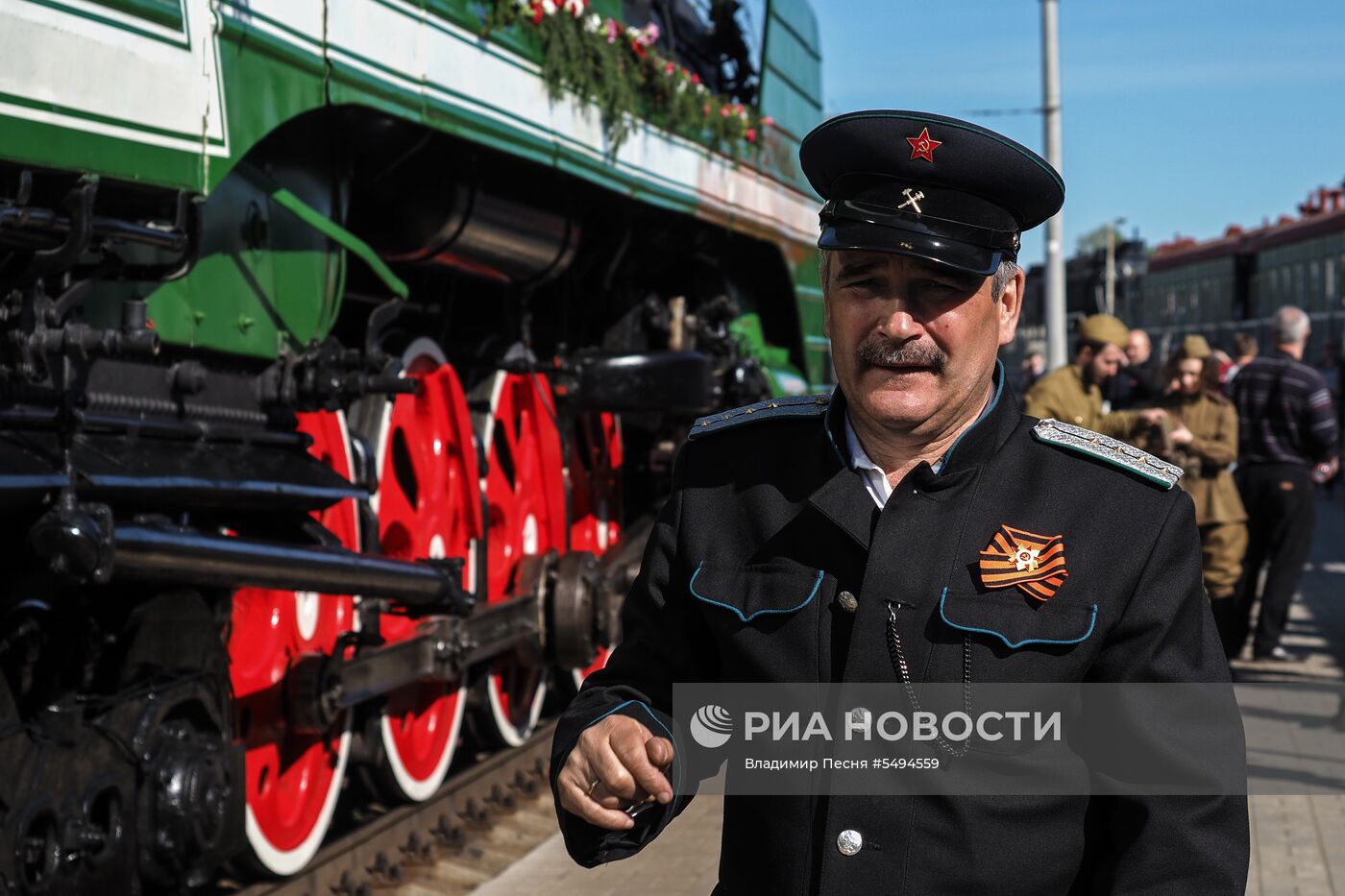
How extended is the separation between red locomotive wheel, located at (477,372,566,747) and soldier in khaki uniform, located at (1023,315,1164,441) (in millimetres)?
2013

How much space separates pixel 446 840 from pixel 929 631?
13.8ft

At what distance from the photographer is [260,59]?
12.8ft

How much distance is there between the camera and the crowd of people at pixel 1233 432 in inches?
308

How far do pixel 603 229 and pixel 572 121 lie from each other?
62.9 inches

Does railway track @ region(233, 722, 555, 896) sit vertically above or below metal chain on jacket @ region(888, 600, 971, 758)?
below

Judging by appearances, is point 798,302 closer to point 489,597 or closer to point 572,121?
point 489,597

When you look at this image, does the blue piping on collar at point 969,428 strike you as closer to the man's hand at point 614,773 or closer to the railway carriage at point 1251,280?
the man's hand at point 614,773

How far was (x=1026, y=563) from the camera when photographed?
6.63 feet

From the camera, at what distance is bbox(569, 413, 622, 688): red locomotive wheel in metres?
7.99

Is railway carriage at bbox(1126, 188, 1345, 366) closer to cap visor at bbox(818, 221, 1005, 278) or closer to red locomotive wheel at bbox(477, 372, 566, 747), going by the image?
red locomotive wheel at bbox(477, 372, 566, 747)

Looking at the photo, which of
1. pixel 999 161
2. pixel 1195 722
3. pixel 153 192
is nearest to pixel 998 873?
pixel 1195 722

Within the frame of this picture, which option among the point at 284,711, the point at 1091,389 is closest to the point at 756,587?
the point at 284,711

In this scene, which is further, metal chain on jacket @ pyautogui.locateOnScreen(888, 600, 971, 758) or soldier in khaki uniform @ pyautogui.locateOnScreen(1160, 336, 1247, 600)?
soldier in khaki uniform @ pyautogui.locateOnScreen(1160, 336, 1247, 600)

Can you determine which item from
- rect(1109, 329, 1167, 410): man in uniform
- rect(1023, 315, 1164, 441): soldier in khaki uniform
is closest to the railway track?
rect(1023, 315, 1164, 441): soldier in khaki uniform
